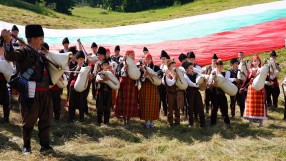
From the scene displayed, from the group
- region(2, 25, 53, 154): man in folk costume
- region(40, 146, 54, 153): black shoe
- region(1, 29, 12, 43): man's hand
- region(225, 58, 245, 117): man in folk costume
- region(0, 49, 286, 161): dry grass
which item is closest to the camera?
region(1, 29, 12, 43): man's hand

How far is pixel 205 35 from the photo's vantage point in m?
15.4

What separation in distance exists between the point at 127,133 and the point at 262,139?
7.60ft

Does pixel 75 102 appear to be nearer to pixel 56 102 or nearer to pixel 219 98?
pixel 56 102

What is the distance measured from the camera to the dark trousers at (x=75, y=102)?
7.85m

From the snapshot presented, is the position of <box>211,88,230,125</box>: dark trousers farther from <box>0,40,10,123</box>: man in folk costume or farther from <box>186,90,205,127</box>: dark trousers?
<box>0,40,10,123</box>: man in folk costume

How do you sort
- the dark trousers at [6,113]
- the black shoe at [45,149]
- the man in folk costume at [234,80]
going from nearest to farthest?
the black shoe at [45,149] < the dark trousers at [6,113] < the man in folk costume at [234,80]

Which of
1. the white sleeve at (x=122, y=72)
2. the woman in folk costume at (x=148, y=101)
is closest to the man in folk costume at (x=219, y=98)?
the woman in folk costume at (x=148, y=101)

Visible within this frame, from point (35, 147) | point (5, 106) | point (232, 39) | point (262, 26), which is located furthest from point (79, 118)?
point (262, 26)

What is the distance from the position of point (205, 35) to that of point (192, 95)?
805cm

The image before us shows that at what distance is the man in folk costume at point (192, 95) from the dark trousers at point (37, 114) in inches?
125

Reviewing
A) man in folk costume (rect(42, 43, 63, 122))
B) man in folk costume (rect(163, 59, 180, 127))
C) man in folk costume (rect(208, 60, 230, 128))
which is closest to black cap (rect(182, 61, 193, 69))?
man in folk costume (rect(163, 59, 180, 127))

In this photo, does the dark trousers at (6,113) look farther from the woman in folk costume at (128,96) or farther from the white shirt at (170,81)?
the white shirt at (170,81)

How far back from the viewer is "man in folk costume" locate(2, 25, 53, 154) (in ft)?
16.9

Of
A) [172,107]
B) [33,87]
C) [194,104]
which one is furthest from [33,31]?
[194,104]
